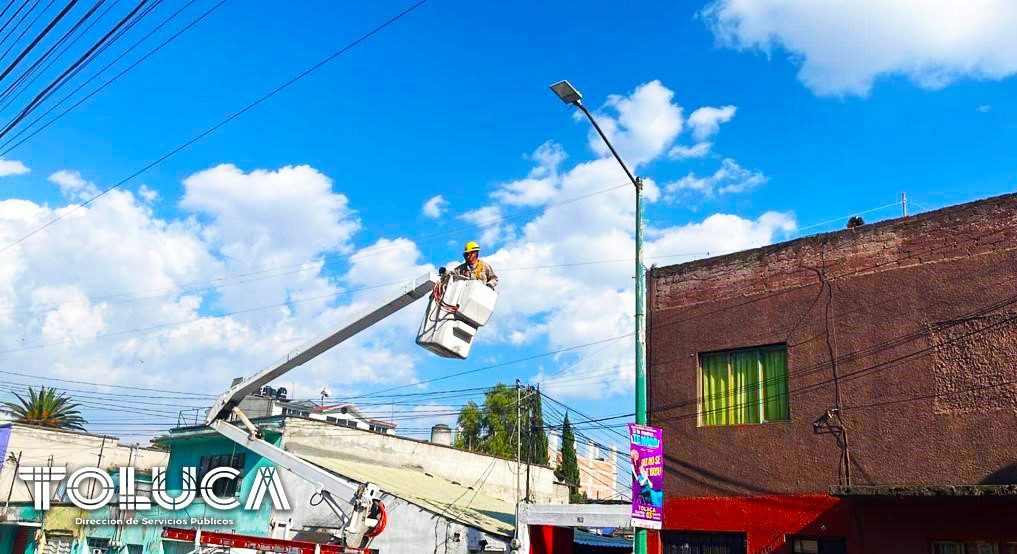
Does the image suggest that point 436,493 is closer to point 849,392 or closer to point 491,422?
point 849,392

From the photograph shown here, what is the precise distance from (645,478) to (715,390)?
237 inches

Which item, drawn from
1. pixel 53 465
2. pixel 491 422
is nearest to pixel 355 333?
pixel 53 465

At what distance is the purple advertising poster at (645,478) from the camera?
1123 cm

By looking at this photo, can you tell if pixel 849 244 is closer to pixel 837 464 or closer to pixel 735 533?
pixel 837 464

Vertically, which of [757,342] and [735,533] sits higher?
[757,342]

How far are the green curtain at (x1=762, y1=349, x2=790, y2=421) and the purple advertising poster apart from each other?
5.21 metres

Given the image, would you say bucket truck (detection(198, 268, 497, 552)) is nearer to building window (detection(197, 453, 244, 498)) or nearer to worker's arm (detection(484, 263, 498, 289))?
worker's arm (detection(484, 263, 498, 289))

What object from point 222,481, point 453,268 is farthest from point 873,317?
point 222,481

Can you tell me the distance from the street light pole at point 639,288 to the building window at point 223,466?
21.7m

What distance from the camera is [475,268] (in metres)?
15.2

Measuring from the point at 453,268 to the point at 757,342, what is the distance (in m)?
6.55

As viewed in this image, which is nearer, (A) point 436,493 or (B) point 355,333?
(B) point 355,333

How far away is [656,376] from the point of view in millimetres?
17844

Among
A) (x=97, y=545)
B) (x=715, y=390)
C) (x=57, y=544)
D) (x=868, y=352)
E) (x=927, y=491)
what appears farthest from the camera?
(x=57, y=544)
